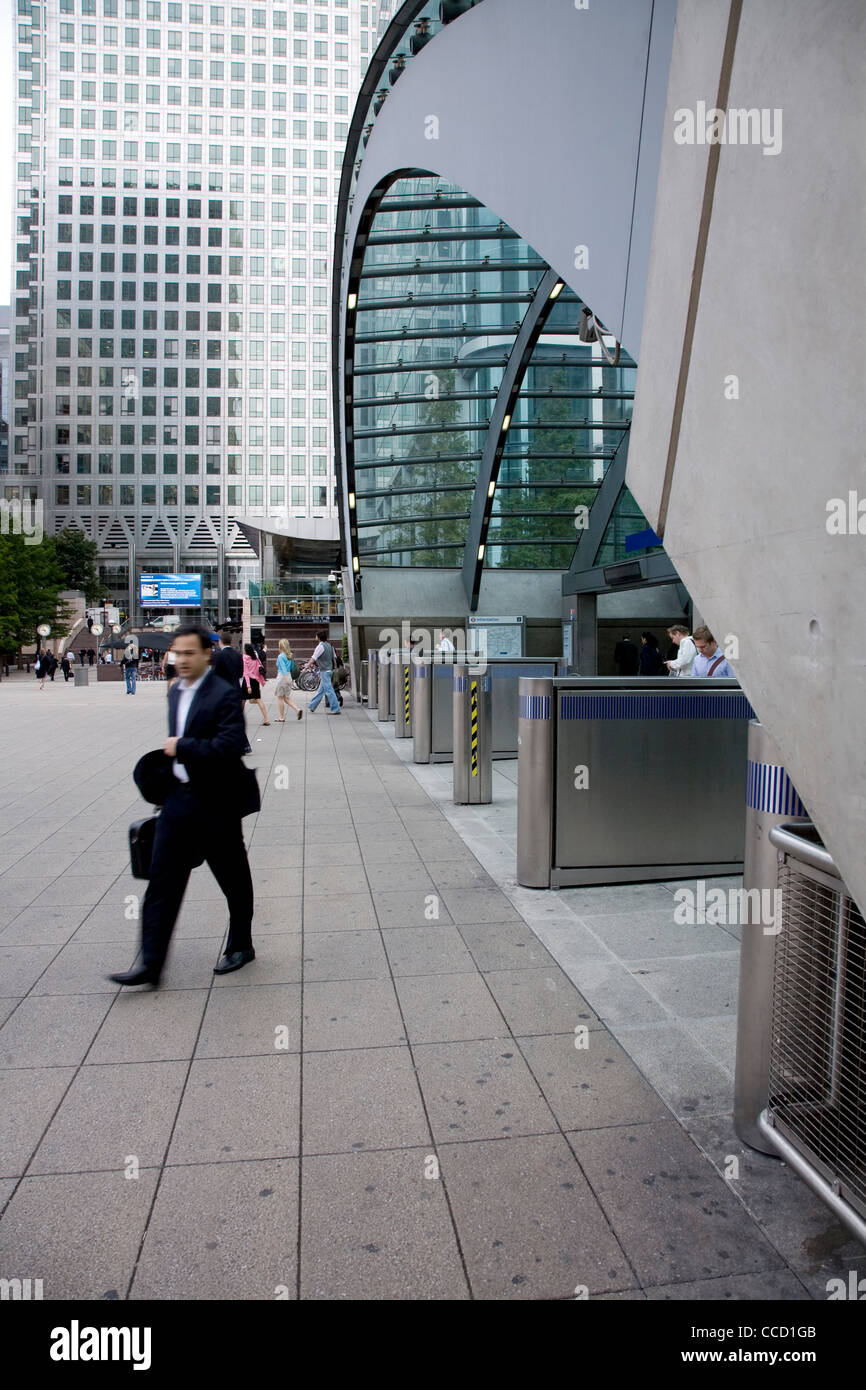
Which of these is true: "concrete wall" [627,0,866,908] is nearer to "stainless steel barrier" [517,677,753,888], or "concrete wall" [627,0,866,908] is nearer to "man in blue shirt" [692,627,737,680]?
"stainless steel barrier" [517,677,753,888]

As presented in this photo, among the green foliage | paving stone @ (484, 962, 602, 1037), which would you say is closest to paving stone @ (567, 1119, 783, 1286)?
paving stone @ (484, 962, 602, 1037)

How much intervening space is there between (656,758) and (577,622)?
2174 cm

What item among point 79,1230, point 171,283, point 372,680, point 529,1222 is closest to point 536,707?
point 529,1222

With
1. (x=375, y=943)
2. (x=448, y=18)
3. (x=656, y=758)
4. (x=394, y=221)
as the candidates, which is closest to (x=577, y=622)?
(x=394, y=221)

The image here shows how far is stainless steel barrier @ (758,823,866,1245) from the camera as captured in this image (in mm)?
2646

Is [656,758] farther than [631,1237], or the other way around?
[656,758]

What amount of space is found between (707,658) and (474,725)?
8.36 feet

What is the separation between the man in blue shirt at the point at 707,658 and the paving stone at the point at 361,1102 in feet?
19.0

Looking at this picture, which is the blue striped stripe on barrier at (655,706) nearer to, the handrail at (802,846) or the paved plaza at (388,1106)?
the paved plaza at (388,1106)

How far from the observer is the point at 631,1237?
255 centimetres

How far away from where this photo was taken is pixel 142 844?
462 cm

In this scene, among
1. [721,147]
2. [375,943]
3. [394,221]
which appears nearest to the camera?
[721,147]

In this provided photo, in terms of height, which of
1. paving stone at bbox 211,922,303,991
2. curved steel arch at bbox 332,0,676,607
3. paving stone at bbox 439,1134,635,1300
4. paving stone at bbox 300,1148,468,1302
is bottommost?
paving stone at bbox 211,922,303,991

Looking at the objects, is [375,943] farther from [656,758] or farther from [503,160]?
[503,160]
